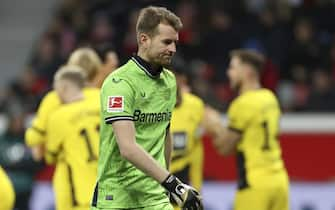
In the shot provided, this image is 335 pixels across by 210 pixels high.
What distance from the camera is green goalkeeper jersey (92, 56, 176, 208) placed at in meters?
6.66

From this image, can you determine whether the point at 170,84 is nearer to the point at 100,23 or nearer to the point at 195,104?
the point at 195,104

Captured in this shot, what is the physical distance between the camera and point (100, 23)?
53.5 ft

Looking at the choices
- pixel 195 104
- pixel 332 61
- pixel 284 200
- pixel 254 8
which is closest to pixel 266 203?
pixel 284 200

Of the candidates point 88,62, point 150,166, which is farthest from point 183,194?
point 88,62

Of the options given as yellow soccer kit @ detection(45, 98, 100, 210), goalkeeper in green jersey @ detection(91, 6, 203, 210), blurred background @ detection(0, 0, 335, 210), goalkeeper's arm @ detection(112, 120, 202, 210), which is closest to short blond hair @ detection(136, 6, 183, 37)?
goalkeeper in green jersey @ detection(91, 6, 203, 210)

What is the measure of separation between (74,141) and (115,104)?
2.29m

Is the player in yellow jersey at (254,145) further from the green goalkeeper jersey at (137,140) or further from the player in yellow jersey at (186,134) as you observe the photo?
the green goalkeeper jersey at (137,140)

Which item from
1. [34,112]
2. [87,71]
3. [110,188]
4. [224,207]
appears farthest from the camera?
[34,112]

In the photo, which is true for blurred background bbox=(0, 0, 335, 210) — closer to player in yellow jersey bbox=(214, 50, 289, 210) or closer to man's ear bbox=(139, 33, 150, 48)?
player in yellow jersey bbox=(214, 50, 289, 210)

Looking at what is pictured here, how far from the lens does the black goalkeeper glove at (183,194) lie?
6336 millimetres

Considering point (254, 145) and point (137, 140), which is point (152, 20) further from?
point (254, 145)

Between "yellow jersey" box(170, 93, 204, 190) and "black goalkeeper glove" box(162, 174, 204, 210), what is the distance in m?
3.15

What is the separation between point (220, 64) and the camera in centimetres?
1546

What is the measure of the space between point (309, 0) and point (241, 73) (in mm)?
6334
